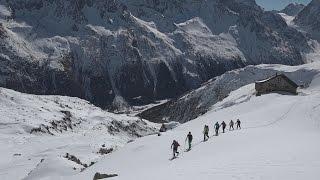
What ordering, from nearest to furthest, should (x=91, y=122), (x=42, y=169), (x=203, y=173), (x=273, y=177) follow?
1. (x=273, y=177)
2. (x=203, y=173)
3. (x=42, y=169)
4. (x=91, y=122)

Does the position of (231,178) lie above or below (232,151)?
below

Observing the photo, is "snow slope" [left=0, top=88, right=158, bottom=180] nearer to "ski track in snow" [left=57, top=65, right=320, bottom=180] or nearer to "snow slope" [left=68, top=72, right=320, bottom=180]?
"ski track in snow" [left=57, top=65, right=320, bottom=180]

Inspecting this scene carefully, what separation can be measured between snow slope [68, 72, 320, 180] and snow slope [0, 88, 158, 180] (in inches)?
769

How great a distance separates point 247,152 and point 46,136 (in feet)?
404

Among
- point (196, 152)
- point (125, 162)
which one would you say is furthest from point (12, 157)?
point (196, 152)

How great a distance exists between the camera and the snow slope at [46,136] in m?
102

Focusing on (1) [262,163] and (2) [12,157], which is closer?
(1) [262,163]

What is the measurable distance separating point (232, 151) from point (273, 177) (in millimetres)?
14821

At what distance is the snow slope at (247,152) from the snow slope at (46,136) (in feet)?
64.1

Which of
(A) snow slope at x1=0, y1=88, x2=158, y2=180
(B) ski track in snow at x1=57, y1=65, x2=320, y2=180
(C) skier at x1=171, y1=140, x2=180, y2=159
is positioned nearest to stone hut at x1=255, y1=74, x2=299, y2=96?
(B) ski track in snow at x1=57, y1=65, x2=320, y2=180

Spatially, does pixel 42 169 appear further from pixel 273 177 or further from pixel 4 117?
pixel 4 117

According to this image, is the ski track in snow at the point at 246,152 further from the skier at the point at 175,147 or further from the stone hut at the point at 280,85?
the stone hut at the point at 280,85

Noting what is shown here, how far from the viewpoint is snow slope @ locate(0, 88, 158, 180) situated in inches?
4019

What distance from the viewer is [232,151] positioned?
48.7 metres
